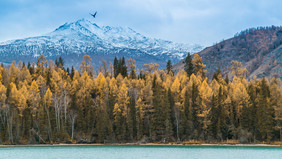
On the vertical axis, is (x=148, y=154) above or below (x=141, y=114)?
below

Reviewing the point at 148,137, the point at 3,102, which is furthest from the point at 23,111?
the point at 148,137

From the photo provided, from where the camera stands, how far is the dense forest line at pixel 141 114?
9288cm

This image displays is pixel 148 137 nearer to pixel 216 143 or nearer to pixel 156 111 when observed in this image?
pixel 156 111

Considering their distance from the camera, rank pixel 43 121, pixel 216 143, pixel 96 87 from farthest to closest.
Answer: pixel 96 87 → pixel 43 121 → pixel 216 143

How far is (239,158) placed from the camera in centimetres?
5734

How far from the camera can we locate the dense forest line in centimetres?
9288

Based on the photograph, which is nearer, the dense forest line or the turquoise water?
the turquoise water

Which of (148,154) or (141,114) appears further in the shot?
(141,114)

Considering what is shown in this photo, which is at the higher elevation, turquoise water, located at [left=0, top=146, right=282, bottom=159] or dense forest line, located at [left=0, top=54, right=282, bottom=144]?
dense forest line, located at [left=0, top=54, right=282, bottom=144]

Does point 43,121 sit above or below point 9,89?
below

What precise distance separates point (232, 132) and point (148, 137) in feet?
74.9

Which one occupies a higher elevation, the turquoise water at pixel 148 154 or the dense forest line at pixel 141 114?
the dense forest line at pixel 141 114

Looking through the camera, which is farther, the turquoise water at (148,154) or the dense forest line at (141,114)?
the dense forest line at (141,114)

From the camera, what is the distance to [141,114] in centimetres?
9619
